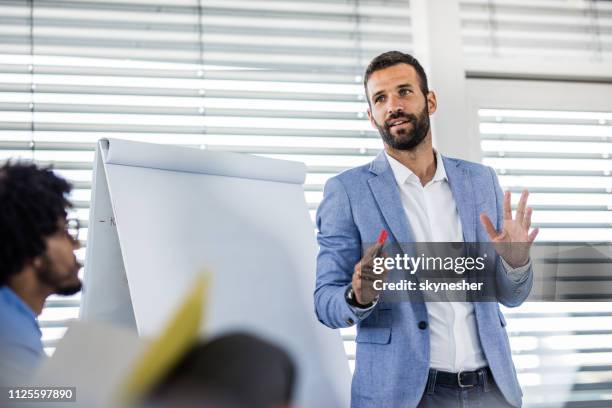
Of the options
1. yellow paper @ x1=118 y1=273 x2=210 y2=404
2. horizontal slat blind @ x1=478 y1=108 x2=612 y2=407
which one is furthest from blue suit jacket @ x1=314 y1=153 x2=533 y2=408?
yellow paper @ x1=118 y1=273 x2=210 y2=404

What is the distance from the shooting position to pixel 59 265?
132 cm

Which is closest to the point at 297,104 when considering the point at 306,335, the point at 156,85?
the point at 156,85

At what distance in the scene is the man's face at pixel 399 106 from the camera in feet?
7.39

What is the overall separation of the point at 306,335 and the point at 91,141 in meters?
1.26

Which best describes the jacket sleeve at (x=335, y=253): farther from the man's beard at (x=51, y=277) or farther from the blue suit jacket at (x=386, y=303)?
the man's beard at (x=51, y=277)

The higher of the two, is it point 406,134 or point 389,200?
point 406,134

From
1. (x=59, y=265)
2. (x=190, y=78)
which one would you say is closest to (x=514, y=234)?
(x=59, y=265)

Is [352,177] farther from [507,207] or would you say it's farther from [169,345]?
[169,345]

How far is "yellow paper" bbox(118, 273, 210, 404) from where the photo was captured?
0.35 m

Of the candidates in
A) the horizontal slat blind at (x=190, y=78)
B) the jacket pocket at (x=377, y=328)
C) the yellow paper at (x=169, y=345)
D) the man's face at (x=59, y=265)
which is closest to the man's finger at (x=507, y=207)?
the jacket pocket at (x=377, y=328)

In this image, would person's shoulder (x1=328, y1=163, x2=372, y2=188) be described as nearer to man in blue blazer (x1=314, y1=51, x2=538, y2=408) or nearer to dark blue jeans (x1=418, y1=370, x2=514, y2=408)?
man in blue blazer (x1=314, y1=51, x2=538, y2=408)

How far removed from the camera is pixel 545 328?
3340 millimetres

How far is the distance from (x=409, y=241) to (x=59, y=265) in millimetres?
1058

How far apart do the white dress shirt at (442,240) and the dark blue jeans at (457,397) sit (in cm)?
5
